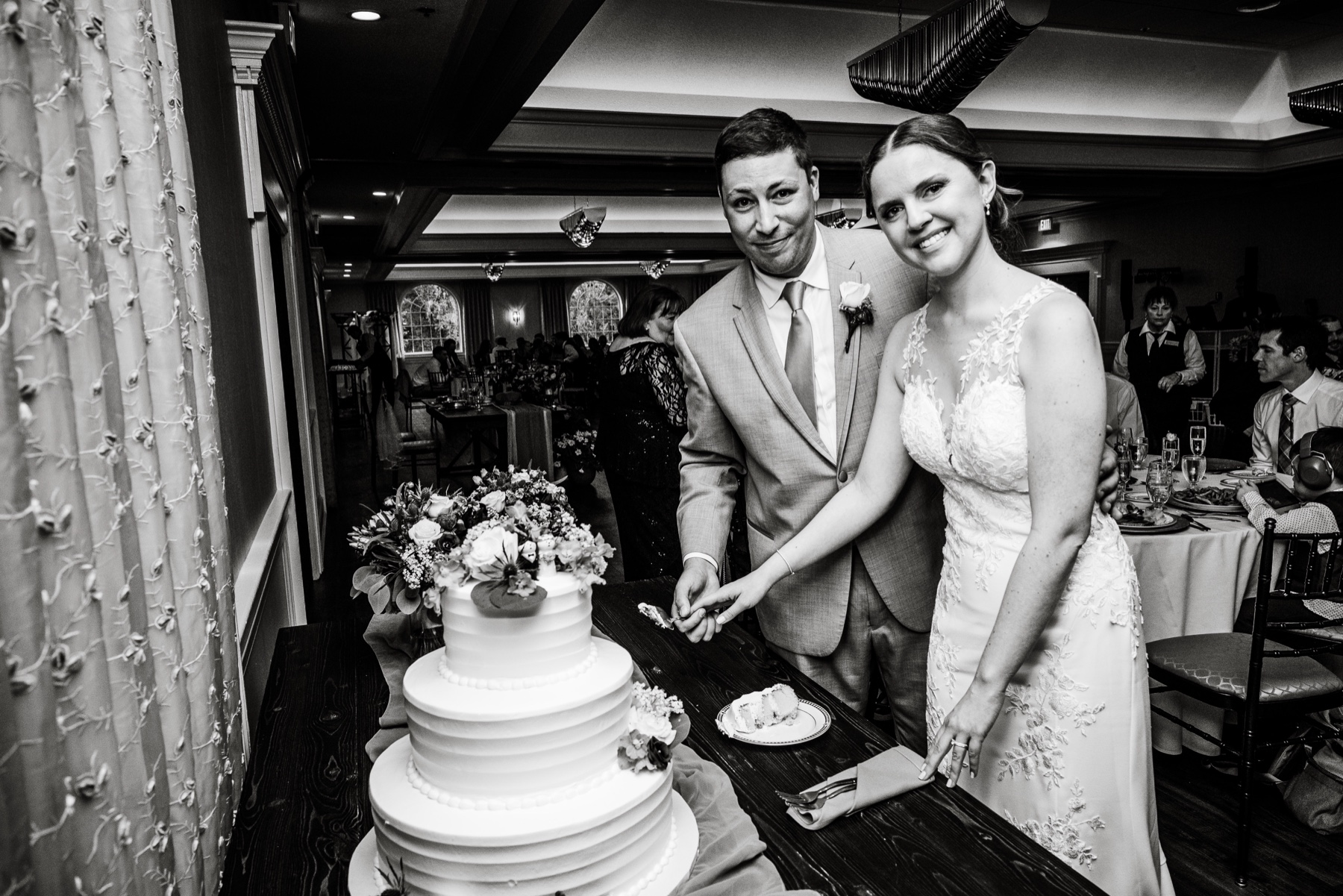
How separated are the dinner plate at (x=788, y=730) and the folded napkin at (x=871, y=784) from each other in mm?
112

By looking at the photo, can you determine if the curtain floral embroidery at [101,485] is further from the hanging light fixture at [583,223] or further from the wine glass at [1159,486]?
the hanging light fixture at [583,223]

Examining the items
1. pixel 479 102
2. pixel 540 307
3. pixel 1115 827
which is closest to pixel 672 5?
pixel 479 102

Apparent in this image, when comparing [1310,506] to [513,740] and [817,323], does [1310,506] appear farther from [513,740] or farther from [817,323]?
[513,740]

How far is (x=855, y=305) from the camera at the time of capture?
Answer: 6.33ft

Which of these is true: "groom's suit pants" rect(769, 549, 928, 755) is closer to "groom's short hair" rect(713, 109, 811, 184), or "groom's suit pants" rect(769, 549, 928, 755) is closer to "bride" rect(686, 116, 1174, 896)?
"bride" rect(686, 116, 1174, 896)

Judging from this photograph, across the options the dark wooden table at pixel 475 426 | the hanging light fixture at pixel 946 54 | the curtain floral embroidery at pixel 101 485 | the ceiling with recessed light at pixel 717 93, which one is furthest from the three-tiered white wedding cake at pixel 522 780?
the dark wooden table at pixel 475 426

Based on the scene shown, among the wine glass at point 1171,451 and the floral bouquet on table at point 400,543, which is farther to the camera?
the wine glass at point 1171,451

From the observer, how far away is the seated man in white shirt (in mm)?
4341

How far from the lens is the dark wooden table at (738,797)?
1072 mm

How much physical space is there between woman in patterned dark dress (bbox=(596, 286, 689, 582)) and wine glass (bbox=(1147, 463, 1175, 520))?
2.31 metres

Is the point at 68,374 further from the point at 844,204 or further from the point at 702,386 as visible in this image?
the point at 844,204

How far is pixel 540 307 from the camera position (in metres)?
26.3

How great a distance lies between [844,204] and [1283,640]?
12419 millimetres

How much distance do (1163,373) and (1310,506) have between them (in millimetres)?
5290
